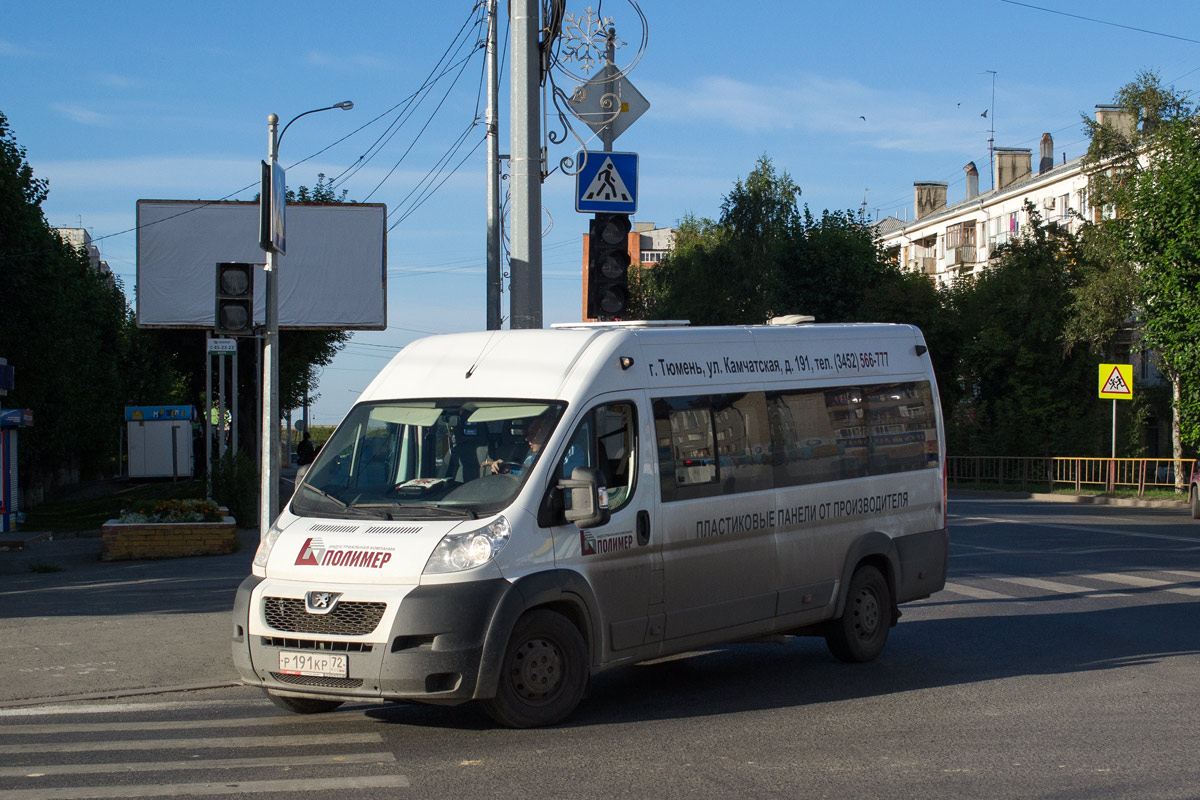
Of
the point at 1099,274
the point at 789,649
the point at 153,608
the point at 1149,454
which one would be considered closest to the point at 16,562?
the point at 153,608

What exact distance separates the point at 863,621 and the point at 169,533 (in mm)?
11889

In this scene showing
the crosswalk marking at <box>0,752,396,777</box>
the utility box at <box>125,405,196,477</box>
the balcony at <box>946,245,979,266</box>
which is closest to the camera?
the crosswalk marking at <box>0,752,396,777</box>

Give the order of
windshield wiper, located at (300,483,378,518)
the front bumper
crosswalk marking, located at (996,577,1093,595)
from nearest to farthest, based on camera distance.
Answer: the front bumper, windshield wiper, located at (300,483,378,518), crosswalk marking, located at (996,577,1093,595)

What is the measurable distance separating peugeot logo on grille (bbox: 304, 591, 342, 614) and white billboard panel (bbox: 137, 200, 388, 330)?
29066 millimetres

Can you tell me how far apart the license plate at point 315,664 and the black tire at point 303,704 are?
2.49 feet

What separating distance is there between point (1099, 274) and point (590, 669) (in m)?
41.4

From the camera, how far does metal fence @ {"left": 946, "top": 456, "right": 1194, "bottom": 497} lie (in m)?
35.0

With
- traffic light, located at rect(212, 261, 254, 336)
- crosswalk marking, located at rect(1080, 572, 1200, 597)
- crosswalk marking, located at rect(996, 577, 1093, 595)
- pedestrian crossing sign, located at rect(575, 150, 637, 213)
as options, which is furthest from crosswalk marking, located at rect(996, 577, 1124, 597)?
traffic light, located at rect(212, 261, 254, 336)

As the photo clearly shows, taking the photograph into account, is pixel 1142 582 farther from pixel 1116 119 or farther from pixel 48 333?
pixel 1116 119

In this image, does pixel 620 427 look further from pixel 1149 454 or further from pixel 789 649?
pixel 1149 454

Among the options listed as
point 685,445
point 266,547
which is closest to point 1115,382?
point 685,445

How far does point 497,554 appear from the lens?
6797 mm

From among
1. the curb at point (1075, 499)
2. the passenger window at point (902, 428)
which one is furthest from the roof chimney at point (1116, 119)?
the passenger window at point (902, 428)

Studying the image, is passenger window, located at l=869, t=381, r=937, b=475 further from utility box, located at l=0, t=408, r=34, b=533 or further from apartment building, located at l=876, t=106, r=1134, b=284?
apartment building, located at l=876, t=106, r=1134, b=284
